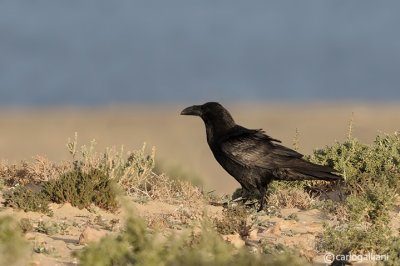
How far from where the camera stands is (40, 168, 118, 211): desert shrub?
11.6 metres

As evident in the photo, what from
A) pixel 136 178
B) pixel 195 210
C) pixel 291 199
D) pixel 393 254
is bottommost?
pixel 393 254

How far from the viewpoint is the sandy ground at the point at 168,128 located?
43.0 m

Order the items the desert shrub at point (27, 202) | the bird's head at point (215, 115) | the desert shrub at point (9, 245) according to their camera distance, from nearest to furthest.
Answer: the desert shrub at point (9, 245) < the desert shrub at point (27, 202) < the bird's head at point (215, 115)

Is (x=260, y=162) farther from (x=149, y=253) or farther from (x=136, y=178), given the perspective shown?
(x=149, y=253)

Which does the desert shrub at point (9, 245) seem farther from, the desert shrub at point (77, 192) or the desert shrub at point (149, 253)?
the desert shrub at point (77, 192)

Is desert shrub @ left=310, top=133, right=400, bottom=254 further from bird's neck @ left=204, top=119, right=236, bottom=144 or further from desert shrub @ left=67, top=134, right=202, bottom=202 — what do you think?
desert shrub @ left=67, top=134, right=202, bottom=202

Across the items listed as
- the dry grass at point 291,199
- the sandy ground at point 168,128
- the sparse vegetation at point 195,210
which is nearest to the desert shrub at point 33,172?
the sparse vegetation at point 195,210

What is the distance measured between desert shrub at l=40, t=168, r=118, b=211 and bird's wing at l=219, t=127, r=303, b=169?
5.64 ft

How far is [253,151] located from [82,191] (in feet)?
7.75

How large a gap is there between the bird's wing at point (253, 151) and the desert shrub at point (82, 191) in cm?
172

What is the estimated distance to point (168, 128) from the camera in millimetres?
52438

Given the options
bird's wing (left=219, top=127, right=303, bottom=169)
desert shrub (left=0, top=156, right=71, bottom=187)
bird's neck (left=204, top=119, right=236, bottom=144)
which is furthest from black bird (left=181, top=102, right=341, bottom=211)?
desert shrub (left=0, top=156, right=71, bottom=187)

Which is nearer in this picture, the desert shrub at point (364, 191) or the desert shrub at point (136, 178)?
the desert shrub at point (364, 191)

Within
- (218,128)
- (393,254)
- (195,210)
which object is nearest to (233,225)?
(195,210)
